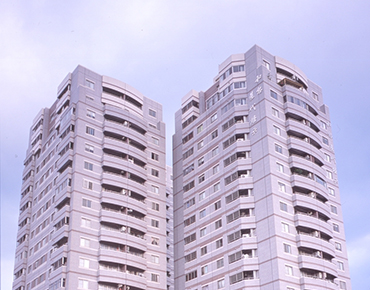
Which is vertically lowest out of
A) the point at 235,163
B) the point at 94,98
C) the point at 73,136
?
the point at 235,163

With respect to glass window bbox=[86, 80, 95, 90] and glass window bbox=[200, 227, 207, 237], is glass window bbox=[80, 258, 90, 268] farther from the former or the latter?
glass window bbox=[86, 80, 95, 90]

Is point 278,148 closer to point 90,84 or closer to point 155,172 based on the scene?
point 155,172

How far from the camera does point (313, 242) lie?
89.8 metres

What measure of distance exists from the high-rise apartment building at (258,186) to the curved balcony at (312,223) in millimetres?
198

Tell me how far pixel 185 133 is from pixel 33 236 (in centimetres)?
3726

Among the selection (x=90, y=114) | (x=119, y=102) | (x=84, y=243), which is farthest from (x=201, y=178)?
(x=84, y=243)

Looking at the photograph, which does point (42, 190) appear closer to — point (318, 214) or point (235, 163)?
point (235, 163)

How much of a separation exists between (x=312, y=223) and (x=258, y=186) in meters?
10.9

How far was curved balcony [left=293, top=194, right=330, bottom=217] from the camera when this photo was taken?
92.0 m

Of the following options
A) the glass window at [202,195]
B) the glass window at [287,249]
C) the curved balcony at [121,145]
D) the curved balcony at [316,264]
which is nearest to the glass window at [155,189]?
the curved balcony at [121,145]

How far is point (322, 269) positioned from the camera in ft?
291

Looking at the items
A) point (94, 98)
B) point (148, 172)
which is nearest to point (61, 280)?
point (148, 172)

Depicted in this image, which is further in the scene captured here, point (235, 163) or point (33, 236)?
point (33, 236)

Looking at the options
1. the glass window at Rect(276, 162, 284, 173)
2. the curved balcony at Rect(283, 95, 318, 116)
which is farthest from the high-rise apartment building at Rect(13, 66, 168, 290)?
the curved balcony at Rect(283, 95, 318, 116)
